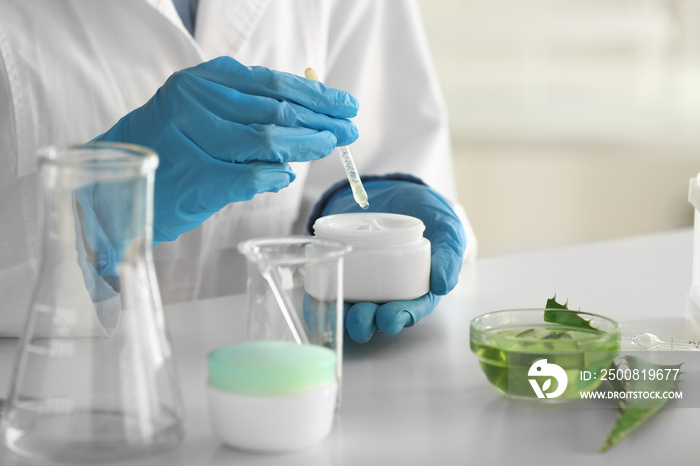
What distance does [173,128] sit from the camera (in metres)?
0.92

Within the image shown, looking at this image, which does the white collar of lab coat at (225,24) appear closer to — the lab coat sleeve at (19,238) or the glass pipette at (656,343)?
the lab coat sleeve at (19,238)

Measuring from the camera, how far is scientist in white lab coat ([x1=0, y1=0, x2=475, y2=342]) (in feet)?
2.97

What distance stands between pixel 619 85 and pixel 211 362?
2675mm

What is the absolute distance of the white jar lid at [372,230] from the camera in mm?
842

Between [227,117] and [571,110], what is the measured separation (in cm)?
231

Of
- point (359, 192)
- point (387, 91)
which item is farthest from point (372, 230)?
point (387, 91)

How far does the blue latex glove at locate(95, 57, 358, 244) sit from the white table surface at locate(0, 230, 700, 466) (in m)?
0.19

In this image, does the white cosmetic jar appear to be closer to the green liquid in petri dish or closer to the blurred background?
the green liquid in petri dish

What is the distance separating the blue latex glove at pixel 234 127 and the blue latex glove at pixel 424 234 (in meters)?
0.19

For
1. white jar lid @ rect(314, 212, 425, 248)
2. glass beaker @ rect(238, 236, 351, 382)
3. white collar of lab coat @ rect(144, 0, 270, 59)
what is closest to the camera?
glass beaker @ rect(238, 236, 351, 382)

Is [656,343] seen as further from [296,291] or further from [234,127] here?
[234,127]

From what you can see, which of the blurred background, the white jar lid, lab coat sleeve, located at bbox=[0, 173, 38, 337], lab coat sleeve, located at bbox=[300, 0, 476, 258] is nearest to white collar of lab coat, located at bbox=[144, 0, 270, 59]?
lab coat sleeve, located at bbox=[300, 0, 476, 258]

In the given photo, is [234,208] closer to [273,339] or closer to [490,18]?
[273,339]

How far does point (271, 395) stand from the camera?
572 mm
